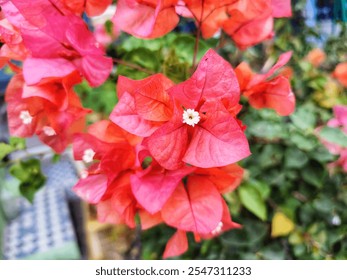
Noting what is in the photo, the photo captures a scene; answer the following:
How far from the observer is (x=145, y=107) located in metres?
0.38

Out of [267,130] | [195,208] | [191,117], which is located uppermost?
[191,117]

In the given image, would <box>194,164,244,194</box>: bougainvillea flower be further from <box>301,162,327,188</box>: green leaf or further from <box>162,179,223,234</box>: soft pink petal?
<box>301,162,327,188</box>: green leaf

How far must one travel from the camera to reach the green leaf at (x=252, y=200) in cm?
73

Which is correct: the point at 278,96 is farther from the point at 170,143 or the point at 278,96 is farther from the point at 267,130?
the point at 267,130

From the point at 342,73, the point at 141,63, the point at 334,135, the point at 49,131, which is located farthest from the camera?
the point at 342,73

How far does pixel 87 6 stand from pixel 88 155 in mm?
171

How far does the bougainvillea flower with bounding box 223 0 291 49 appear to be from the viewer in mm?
449

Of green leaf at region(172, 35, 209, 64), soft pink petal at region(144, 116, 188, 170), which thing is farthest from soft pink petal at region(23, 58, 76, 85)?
green leaf at region(172, 35, 209, 64)

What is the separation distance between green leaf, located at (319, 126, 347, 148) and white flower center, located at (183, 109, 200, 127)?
0.42 m

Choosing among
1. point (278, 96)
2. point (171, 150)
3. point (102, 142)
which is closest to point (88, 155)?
point (102, 142)

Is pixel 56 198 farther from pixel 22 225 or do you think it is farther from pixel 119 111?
pixel 119 111

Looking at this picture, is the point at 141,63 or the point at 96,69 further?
the point at 141,63

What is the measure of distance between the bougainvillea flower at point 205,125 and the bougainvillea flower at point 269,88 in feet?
0.26
